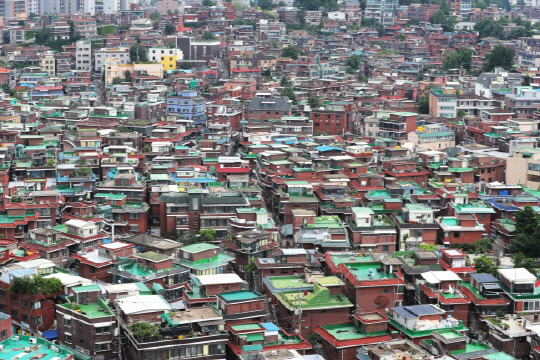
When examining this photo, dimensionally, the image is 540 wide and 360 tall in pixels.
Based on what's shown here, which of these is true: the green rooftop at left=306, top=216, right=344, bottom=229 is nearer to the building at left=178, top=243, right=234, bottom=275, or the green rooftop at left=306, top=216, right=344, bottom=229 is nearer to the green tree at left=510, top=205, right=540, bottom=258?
the building at left=178, top=243, right=234, bottom=275

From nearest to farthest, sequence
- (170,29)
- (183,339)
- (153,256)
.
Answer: (183,339), (153,256), (170,29)

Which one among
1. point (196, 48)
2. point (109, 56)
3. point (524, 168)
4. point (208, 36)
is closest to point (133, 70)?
point (109, 56)

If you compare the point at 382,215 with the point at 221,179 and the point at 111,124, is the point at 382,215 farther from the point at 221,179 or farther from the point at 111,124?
the point at 111,124

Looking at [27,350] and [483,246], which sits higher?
[483,246]

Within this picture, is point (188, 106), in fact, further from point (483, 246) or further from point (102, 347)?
point (102, 347)

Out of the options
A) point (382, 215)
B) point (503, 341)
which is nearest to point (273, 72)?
point (382, 215)

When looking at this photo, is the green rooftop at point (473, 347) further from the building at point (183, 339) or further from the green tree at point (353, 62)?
the green tree at point (353, 62)
